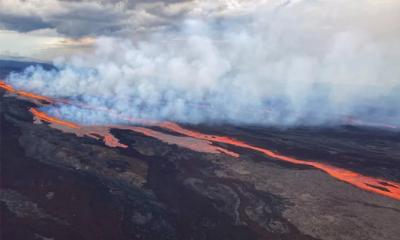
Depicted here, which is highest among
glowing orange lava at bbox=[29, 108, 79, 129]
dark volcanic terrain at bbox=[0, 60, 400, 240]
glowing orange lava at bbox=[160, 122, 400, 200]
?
glowing orange lava at bbox=[29, 108, 79, 129]

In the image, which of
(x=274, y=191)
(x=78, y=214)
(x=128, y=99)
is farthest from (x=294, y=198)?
(x=128, y=99)

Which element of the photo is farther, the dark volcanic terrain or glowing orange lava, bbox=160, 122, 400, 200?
glowing orange lava, bbox=160, 122, 400, 200

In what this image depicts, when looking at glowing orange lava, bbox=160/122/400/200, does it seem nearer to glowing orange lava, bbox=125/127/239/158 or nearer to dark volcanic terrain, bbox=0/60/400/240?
dark volcanic terrain, bbox=0/60/400/240

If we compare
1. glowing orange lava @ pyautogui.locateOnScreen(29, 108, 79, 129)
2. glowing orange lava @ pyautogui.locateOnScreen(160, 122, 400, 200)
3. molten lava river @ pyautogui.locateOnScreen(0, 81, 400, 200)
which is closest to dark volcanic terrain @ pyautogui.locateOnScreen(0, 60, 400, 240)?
glowing orange lava @ pyautogui.locateOnScreen(160, 122, 400, 200)

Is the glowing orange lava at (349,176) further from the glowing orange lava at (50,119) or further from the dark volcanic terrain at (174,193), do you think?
the glowing orange lava at (50,119)

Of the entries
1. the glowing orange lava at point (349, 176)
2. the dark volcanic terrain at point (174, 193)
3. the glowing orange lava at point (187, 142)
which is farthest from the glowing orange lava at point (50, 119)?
the glowing orange lava at point (349, 176)

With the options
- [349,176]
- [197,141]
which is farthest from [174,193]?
[197,141]
